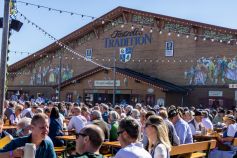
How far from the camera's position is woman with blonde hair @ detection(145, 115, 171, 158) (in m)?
5.28

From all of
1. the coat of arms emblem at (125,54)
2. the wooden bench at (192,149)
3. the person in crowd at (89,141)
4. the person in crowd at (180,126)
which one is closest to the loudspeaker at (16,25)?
the person in crowd at (180,126)

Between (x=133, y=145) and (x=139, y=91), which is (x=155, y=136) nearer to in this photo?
(x=133, y=145)

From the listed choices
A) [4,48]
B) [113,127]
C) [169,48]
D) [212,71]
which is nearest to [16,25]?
[4,48]

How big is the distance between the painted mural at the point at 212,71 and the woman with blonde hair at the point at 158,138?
25.4 meters

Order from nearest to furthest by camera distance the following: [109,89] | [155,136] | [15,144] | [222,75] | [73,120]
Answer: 1. [15,144]
2. [155,136]
3. [73,120]
4. [222,75]
5. [109,89]

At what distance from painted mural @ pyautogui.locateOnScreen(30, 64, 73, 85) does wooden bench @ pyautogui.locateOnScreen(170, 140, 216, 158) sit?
1282 inches

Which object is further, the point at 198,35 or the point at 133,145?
the point at 198,35

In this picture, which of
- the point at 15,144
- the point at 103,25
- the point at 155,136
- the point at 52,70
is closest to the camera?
Answer: the point at 15,144

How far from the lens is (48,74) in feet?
143

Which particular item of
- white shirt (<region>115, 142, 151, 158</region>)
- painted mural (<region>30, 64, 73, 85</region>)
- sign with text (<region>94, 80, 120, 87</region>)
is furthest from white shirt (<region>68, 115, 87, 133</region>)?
painted mural (<region>30, 64, 73, 85</region>)

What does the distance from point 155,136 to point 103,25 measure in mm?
34524

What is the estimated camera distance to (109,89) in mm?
36188

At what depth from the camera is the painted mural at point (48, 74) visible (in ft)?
138

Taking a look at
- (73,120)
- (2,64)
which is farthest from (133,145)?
(73,120)
